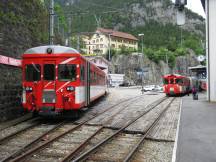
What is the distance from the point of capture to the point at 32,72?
1479cm

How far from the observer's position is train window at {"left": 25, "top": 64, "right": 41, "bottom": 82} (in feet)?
48.3

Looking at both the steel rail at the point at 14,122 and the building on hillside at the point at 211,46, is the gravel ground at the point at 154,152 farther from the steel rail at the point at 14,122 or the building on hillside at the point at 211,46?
the building on hillside at the point at 211,46

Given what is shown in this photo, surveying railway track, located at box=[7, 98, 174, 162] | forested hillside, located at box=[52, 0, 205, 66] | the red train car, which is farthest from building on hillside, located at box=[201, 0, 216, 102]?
forested hillside, located at box=[52, 0, 205, 66]

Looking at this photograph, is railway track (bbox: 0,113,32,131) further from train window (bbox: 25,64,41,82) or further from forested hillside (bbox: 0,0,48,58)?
forested hillside (bbox: 0,0,48,58)

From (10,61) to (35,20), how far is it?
7.52m

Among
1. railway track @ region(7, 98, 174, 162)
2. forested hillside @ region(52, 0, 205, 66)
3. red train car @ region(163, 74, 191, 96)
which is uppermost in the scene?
forested hillside @ region(52, 0, 205, 66)

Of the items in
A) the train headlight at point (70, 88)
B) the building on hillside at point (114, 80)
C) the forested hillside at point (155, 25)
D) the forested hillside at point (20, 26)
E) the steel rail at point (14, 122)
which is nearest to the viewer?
the steel rail at point (14, 122)

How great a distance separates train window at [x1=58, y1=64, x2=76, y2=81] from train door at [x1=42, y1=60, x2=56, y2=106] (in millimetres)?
244

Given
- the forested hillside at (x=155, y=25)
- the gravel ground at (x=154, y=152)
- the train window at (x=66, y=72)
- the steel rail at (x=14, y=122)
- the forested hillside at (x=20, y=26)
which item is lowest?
the gravel ground at (x=154, y=152)

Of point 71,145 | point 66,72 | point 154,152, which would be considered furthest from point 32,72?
point 154,152

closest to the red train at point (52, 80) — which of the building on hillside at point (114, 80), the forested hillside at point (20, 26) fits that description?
the forested hillside at point (20, 26)

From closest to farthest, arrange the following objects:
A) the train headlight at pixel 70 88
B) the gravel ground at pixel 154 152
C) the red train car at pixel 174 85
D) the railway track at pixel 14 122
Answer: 1. the gravel ground at pixel 154 152
2. the railway track at pixel 14 122
3. the train headlight at pixel 70 88
4. the red train car at pixel 174 85

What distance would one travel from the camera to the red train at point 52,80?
14.3 metres

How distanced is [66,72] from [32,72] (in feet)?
4.57
